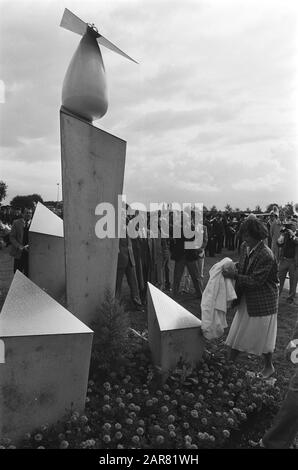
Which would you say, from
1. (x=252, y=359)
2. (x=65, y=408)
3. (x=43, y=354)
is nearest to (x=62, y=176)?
(x=43, y=354)

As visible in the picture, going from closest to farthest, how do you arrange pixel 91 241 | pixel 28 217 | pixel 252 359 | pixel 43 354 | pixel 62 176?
pixel 43 354, pixel 62 176, pixel 91 241, pixel 252 359, pixel 28 217

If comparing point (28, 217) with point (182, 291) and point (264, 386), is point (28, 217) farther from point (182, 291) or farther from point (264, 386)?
point (264, 386)

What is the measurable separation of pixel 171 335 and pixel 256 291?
991 mm

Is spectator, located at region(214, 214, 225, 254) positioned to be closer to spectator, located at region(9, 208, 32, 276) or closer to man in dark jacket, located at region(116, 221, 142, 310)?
man in dark jacket, located at region(116, 221, 142, 310)

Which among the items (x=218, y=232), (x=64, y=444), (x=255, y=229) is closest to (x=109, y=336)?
(x=64, y=444)

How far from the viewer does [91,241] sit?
4031 mm

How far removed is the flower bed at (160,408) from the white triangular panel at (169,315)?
43cm

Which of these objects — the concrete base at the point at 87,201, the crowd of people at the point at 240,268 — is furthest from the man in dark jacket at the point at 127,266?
the concrete base at the point at 87,201

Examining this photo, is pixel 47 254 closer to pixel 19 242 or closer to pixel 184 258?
pixel 19 242

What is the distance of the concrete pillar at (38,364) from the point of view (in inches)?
113

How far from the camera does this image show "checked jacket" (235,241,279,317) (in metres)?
3.98

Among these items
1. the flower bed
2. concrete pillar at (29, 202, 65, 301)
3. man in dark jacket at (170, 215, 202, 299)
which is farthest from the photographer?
concrete pillar at (29, 202, 65, 301)

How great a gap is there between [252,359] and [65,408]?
9.14ft
